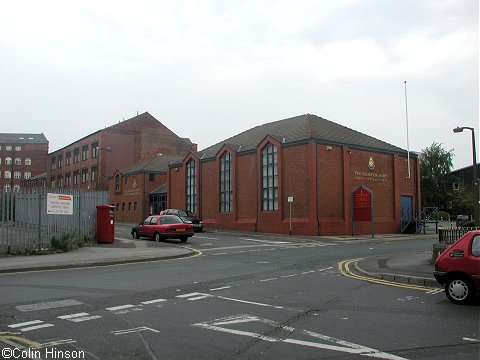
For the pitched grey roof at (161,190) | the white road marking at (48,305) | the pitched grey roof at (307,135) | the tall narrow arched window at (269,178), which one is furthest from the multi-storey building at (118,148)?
the white road marking at (48,305)

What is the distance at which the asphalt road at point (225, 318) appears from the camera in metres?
5.61

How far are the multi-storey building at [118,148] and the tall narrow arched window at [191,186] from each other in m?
23.7

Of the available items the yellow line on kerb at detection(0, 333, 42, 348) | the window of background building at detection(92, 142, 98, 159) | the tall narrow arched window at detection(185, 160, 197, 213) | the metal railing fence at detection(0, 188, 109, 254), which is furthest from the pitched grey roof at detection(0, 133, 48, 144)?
the yellow line on kerb at detection(0, 333, 42, 348)

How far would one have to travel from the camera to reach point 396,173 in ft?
125

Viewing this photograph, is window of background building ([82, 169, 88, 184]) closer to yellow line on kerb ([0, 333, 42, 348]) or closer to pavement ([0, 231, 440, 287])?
pavement ([0, 231, 440, 287])

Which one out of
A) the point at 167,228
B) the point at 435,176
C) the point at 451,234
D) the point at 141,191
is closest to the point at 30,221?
the point at 167,228

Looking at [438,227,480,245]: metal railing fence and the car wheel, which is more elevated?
[438,227,480,245]: metal railing fence

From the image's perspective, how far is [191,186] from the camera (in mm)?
44656

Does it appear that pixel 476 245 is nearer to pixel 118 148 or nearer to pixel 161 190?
pixel 161 190

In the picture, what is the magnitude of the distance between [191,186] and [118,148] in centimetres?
2755

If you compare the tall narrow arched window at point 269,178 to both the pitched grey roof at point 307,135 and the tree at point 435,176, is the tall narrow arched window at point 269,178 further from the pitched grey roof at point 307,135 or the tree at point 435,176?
the tree at point 435,176

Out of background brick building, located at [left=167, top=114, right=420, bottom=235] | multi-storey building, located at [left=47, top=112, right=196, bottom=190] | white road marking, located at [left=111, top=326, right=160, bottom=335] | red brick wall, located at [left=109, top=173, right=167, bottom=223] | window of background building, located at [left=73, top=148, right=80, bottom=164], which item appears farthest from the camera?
window of background building, located at [left=73, top=148, right=80, bottom=164]

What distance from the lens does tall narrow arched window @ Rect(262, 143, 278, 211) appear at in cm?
3541

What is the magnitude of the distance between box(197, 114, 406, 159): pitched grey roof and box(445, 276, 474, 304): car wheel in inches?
961
